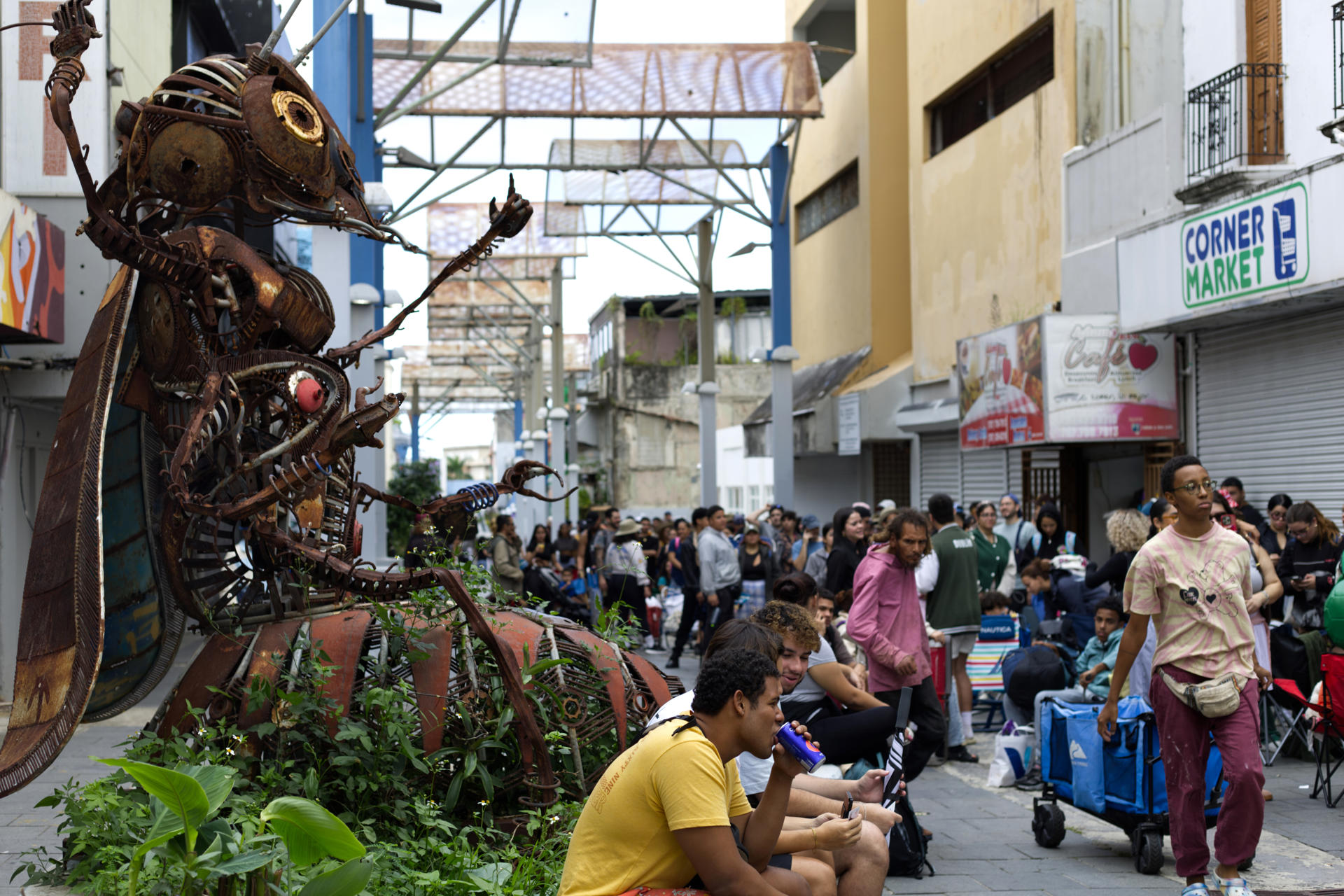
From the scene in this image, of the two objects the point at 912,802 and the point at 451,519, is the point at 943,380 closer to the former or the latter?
the point at 912,802

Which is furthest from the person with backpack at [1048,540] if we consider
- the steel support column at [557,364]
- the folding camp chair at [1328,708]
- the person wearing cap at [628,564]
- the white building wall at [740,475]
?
the white building wall at [740,475]

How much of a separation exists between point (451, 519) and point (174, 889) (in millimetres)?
2222

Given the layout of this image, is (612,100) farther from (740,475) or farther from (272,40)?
(740,475)

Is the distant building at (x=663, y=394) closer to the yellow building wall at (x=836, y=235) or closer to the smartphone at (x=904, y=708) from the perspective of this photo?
the yellow building wall at (x=836, y=235)

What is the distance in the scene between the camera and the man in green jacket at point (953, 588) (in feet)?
34.3

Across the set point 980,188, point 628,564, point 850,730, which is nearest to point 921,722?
point 850,730

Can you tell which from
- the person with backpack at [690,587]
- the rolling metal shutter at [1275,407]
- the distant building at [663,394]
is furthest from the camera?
the distant building at [663,394]

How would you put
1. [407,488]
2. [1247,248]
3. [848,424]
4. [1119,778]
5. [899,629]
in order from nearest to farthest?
[1119,778]
[899,629]
[1247,248]
[848,424]
[407,488]

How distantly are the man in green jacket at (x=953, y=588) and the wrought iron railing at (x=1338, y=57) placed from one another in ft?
16.1

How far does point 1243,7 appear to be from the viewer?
13.7m

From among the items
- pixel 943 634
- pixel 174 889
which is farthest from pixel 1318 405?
pixel 174 889

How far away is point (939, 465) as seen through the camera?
2270cm

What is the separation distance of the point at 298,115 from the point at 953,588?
22.2 ft

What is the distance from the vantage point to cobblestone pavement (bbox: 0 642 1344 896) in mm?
6832
